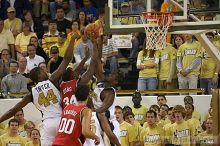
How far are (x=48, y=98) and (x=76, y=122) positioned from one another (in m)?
0.97

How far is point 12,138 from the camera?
48.3 feet

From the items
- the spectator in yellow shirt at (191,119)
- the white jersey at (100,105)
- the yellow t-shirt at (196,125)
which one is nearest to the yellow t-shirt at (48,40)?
the spectator in yellow shirt at (191,119)

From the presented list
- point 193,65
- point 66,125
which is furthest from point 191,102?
point 66,125

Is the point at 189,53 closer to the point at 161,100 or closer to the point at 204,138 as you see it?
the point at 161,100

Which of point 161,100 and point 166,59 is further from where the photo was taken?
point 166,59

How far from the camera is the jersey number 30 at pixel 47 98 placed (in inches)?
436

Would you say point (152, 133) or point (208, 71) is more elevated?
point (208, 71)

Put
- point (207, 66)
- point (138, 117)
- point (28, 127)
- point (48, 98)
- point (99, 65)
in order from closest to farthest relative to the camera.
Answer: point (48, 98) < point (99, 65) < point (28, 127) < point (138, 117) < point (207, 66)

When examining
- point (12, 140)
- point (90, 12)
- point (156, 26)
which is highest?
point (156, 26)

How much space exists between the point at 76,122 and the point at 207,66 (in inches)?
254

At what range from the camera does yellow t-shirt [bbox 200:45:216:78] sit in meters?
16.2

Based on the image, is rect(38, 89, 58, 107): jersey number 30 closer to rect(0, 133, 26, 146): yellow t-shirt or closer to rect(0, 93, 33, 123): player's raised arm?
rect(0, 93, 33, 123): player's raised arm

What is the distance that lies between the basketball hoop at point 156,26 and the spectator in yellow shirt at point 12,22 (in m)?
7.01

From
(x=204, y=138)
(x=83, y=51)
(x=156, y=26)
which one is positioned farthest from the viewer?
(x=83, y=51)
